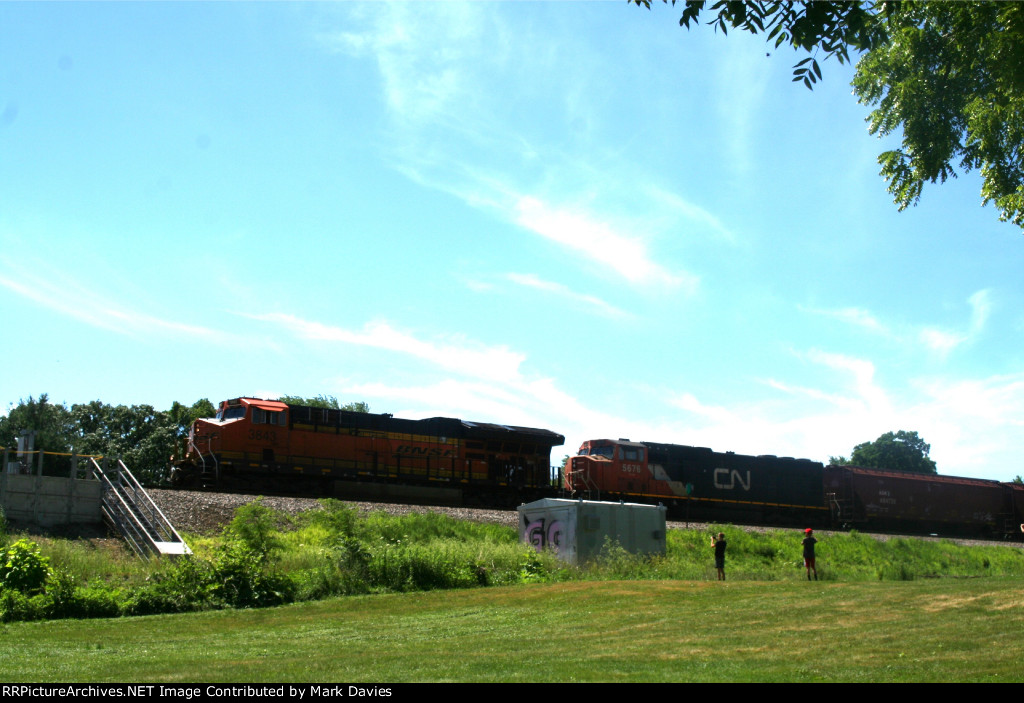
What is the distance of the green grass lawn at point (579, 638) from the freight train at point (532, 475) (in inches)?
506

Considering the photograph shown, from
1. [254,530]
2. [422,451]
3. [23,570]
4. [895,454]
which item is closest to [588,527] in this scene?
[254,530]

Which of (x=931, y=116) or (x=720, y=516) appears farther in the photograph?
(x=720, y=516)

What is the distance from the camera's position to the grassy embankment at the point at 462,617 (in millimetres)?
9711

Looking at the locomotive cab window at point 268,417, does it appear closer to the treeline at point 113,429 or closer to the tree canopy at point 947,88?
the tree canopy at point 947,88

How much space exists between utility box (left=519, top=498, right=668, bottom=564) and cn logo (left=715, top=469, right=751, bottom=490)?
550 inches

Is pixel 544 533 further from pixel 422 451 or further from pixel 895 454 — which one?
pixel 895 454

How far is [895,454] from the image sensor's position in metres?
111

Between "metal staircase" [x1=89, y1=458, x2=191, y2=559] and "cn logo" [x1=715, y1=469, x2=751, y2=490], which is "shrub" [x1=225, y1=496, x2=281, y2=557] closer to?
"metal staircase" [x1=89, y1=458, x2=191, y2=559]

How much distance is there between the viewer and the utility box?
75.4 ft

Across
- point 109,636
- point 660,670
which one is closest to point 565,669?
point 660,670

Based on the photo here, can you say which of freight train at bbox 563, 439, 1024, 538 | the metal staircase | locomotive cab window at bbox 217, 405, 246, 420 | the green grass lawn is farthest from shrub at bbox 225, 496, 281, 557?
freight train at bbox 563, 439, 1024, 538
